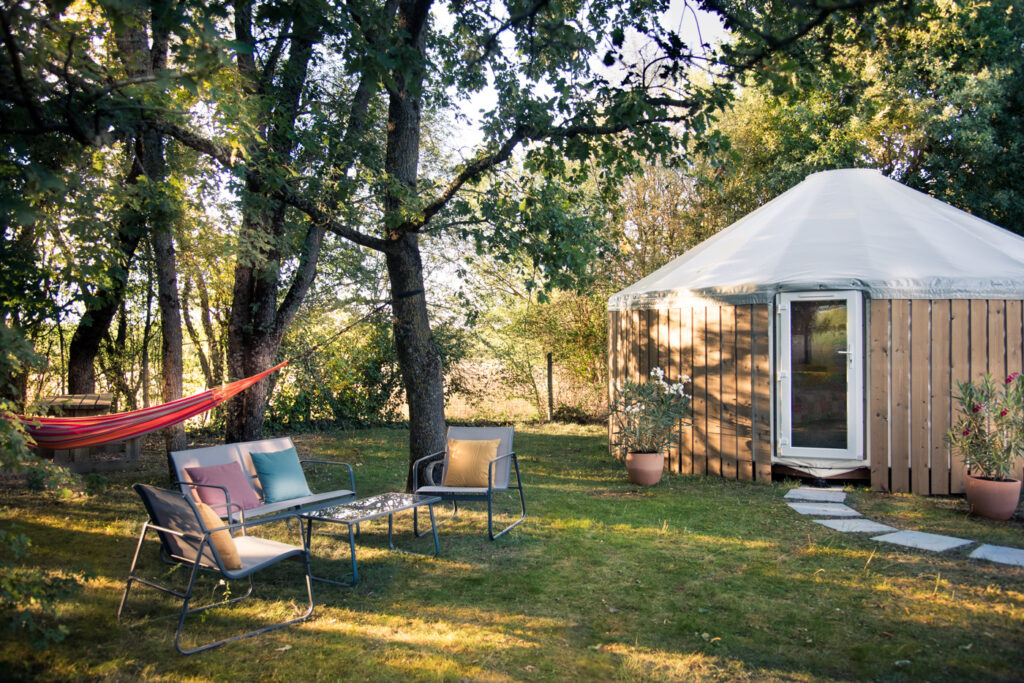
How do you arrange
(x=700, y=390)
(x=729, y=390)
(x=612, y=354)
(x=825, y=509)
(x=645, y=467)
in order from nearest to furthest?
(x=825, y=509) < (x=645, y=467) < (x=729, y=390) < (x=700, y=390) < (x=612, y=354)

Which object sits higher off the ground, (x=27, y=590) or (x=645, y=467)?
(x=27, y=590)

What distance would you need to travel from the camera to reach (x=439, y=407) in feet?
18.7

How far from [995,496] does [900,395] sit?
3.81ft

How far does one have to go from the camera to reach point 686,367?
6.79 meters

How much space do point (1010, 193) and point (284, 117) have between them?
34.2ft

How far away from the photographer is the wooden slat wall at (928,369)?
18.5 feet

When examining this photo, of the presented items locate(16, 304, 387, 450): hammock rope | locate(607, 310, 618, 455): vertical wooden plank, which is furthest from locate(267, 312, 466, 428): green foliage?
locate(16, 304, 387, 450): hammock rope

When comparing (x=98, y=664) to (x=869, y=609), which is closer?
(x=98, y=664)

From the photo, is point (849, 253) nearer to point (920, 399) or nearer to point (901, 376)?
point (901, 376)

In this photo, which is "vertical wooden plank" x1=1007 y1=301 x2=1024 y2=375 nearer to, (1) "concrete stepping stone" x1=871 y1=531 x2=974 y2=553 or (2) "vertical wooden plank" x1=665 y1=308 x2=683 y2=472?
(1) "concrete stepping stone" x1=871 y1=531 x2=974 y2=553

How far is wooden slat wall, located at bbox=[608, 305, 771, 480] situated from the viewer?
631 centimetres

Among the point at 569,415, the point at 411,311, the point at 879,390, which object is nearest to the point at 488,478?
the point at 411,311

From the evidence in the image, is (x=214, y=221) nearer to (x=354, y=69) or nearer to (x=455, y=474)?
(x=455, y=474)

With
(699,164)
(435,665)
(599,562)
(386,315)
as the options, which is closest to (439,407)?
(599,562)
